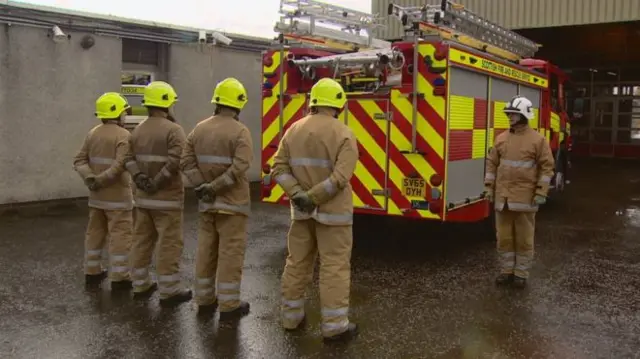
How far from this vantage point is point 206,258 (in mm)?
4832

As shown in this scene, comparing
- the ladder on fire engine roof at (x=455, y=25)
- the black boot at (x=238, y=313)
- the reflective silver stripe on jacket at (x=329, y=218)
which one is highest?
the ladder on fire engine roof at (x=455, y=25)

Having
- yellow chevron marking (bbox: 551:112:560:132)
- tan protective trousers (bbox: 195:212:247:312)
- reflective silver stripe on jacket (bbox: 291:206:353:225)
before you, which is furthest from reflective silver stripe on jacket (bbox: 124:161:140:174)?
yellow chevron marking (bbox: 551:112:560:132)

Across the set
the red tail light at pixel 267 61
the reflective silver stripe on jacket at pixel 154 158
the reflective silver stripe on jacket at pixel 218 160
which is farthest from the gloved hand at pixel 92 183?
the red tail light at pixel 267 61

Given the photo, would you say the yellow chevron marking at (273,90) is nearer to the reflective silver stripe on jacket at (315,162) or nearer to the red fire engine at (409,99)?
the red fire engine at (409,99)

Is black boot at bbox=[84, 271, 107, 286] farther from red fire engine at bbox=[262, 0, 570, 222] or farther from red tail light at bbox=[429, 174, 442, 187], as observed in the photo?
red tail light at bbox=[429, 174, 442, 187]

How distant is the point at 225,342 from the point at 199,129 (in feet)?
5.23

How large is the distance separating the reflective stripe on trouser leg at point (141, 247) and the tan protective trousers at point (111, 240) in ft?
1.00

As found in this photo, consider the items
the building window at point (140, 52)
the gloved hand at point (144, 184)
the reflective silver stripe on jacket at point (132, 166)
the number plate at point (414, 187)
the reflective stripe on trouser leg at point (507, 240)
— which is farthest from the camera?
the building window at point (140, 52)

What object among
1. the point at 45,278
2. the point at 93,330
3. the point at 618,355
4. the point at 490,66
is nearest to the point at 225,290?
the point at 93,330

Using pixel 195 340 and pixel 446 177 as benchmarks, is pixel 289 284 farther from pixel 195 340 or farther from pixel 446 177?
pixel 446 177

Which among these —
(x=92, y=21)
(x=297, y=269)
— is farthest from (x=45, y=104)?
(x=297, y=269)

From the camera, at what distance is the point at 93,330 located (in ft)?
14.6

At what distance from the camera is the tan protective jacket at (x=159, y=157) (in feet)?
16.5

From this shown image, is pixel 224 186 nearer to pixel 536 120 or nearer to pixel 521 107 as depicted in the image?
pixel 521 107
